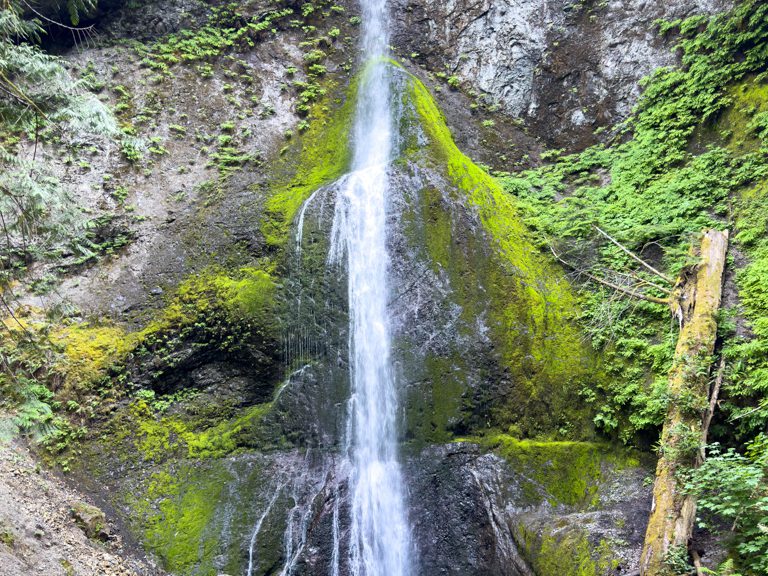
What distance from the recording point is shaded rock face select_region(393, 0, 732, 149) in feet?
38.3

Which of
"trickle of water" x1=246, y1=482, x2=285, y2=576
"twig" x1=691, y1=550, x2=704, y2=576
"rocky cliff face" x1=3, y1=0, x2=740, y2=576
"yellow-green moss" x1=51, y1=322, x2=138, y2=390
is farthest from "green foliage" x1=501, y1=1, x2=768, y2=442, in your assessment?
"yellow-green moss" x1=51, y1=322, x2=138, y2=390

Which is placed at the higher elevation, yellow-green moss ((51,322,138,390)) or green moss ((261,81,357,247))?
green moss ((261,81,357,247))

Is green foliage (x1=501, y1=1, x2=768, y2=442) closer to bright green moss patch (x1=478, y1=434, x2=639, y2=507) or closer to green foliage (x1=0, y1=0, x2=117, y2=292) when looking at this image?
bright green moss patch (x1=478, y1=434, x2=639, y2=507)

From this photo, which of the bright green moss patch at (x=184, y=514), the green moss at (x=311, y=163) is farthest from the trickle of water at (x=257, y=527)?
the green moss at (x=311, y=163)

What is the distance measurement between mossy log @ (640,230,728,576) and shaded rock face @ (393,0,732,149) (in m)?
5.64

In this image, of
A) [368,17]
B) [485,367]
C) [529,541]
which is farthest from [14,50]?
[368,17]

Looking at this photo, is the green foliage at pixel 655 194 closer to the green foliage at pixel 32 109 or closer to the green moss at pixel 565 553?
the green moss at pixel 565 553

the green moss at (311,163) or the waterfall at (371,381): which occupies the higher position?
the green moss at (311,163)

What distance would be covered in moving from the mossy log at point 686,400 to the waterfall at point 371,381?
10.5ft

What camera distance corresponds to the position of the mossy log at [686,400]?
198 inches

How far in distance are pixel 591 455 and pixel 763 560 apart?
2734 mm

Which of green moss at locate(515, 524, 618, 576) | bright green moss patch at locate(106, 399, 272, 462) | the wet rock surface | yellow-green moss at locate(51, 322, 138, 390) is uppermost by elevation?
yellow-green moss at locate(51, 322, 138, 390)

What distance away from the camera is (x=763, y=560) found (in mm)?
4277

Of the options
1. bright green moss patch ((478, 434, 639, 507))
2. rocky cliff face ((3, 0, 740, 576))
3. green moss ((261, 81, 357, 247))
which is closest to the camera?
bright green moss patch ((478, 434, 639, 507))
